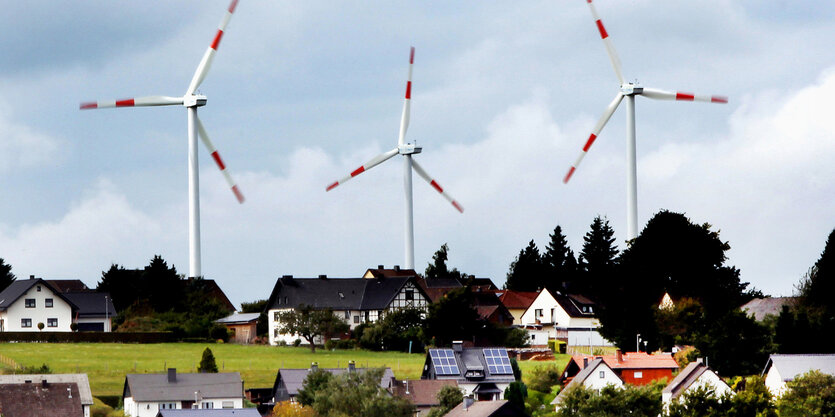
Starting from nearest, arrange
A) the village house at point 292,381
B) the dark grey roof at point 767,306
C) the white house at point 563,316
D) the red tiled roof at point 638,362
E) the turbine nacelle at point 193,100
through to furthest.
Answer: the village house at point 292,381, the red tiled roof at point 638,362, the dark grey roof at point 767,306, the turbine nacelle at point 193,100, the white house at point 563,316

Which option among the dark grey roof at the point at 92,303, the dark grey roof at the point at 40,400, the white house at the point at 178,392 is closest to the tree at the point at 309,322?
the dark grey roof at the point at 92,303

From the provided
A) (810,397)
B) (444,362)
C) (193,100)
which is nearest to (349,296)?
(193,100)

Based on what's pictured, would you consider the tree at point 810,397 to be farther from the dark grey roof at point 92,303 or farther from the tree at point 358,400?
the dark grey roof at point 92,303

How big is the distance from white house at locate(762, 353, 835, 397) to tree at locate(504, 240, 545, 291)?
77639 millimetres

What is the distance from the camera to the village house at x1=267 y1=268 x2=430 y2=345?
5359 inches

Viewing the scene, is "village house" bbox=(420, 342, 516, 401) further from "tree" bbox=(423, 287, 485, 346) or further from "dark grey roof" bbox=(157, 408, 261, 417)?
"dark grey roof" bbox=(157, 408, 261, 417)

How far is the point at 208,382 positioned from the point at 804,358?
3464 cm

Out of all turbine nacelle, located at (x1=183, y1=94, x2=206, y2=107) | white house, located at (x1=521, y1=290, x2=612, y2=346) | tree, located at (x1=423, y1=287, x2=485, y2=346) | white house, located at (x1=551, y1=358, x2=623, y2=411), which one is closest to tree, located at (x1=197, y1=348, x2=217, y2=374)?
white house, located at (x1=551, y1=358, x2=623, y2=411)

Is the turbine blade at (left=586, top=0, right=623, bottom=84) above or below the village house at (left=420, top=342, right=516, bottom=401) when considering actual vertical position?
above

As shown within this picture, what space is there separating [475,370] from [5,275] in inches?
3018

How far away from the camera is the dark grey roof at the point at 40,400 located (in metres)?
81.2

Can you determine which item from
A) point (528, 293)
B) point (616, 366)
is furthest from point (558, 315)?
point (616, 366)

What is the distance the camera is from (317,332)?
122438 mm

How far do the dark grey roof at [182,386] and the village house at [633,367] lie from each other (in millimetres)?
21730
